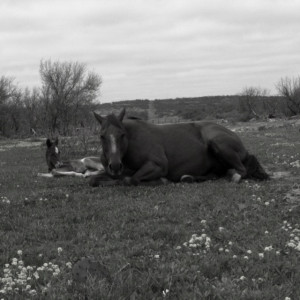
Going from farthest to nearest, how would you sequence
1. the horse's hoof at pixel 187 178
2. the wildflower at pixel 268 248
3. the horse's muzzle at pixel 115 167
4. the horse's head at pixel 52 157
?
1. the horse's head at pixel 52 157
2. the horse's hoof at pixel 187 178
3. the horse's muzzle at pixel 115 167
4. the wildflower at pixel 268 248

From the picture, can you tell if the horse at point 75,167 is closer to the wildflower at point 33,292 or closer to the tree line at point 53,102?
the wildflower at point 33,292

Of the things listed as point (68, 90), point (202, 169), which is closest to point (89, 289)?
point (202, 169)

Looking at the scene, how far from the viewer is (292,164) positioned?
527 inches

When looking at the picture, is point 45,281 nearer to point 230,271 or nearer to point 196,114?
point 230,271

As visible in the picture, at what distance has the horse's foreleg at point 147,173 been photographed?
10.2m

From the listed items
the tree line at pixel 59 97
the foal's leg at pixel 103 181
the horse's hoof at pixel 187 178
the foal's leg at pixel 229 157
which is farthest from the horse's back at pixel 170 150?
the tree line at pixel 59 97

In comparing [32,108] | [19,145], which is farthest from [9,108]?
[19,145]

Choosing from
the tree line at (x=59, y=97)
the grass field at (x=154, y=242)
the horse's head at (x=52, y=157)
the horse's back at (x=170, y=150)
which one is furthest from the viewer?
the tree line at (x=59, y=97)

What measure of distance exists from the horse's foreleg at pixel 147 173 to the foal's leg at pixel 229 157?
147cm

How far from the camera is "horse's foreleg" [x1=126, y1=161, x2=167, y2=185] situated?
10.2 m

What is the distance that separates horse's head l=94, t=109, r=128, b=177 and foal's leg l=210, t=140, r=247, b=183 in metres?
2.18

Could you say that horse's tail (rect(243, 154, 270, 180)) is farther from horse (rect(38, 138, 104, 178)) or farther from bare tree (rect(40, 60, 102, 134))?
bare tree (rect(40, 60, 102, 134))

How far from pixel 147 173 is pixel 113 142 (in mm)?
1089

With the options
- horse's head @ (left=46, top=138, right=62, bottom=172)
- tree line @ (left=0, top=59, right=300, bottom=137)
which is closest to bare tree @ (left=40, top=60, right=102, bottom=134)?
tree line @ (left=0, top=59, right=300, bottom=137)
